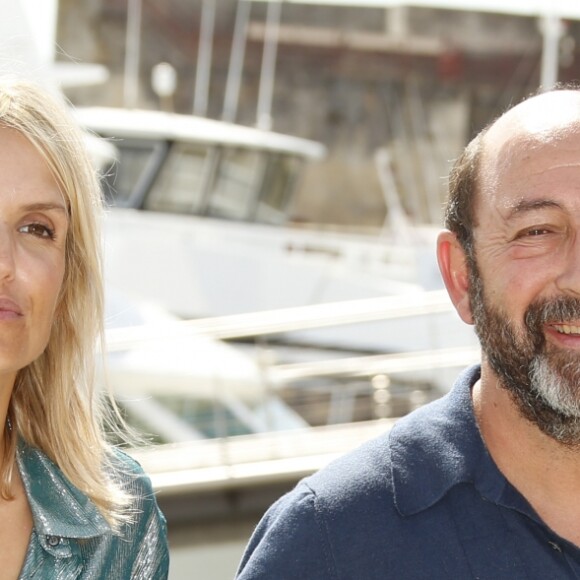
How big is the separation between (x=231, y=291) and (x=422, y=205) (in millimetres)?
13381

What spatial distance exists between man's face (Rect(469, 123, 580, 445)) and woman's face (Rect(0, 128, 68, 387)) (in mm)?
707

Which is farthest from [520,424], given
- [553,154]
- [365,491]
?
[553,154]

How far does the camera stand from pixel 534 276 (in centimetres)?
195

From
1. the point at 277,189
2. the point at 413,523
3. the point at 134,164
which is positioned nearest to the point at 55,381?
the point at 413,523

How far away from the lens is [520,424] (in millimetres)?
1998

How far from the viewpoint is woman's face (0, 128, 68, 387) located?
1.98 metres

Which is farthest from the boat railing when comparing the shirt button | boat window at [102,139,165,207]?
boat window at [102,139,165,207]

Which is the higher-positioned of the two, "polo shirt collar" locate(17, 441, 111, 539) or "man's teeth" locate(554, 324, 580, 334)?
"man's teeth" locate(554, 324, 580, 334)

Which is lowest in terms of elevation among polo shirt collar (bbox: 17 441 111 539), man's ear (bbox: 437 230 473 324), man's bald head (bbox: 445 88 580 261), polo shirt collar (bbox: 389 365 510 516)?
polo shirt collar (bbox: 17 441 111 539)

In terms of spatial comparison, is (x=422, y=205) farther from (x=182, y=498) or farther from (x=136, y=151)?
(x=182, y=498)

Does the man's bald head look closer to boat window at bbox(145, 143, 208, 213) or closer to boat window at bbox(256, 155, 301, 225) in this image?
boat window at bbox(145, 143, 208, 213)

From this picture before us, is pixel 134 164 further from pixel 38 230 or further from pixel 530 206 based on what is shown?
pixel 530 206

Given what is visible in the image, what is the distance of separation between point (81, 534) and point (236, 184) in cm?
1199

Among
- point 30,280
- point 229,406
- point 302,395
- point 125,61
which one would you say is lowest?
point 302,395
